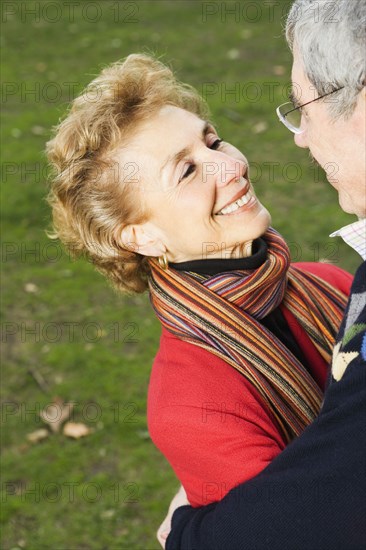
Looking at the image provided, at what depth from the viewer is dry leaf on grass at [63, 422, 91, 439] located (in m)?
4.58

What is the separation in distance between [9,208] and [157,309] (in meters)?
4.21

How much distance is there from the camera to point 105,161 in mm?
2811

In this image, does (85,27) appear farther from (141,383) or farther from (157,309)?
(157,309)

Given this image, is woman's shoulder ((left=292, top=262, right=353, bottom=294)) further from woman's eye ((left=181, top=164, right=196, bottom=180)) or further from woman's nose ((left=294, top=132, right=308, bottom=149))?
woman's nose ((left=294, top=132, right=308, bottom=149))

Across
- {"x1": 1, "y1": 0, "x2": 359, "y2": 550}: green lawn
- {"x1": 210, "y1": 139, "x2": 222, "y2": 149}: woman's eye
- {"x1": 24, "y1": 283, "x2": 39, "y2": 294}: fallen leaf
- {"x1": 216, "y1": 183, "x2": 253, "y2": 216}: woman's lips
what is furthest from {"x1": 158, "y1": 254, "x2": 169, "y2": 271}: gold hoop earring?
{"x1": 24, "y1": 283, "x2": 39, "y2": 294}: fallen leaf

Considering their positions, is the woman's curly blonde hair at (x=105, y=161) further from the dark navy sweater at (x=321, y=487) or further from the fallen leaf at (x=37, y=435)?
the fallen leaf at (x=37, y=435)

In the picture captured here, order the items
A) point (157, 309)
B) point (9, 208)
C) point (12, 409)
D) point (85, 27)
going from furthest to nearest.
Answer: point (85, 27), point (9, 208), point (12, 409), point (157, 309)

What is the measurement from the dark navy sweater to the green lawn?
2.14 metres

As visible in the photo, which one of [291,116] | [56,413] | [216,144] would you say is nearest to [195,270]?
[216,144]

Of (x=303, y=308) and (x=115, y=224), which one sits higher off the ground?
(x=115, y=224)

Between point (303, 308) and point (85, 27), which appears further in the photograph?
point (85, 27)

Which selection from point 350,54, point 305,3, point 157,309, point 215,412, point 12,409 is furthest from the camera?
point 12,409

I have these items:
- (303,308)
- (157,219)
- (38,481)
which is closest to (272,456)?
(303,308)

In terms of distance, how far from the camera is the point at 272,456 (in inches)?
92.0
